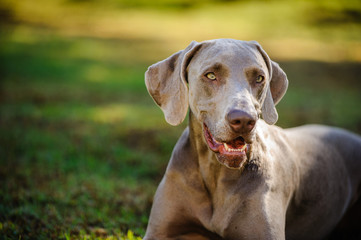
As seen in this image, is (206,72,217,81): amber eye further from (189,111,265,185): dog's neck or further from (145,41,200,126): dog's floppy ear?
(189,111,265,185): dog's neck

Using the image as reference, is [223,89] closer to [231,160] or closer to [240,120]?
[240,120]

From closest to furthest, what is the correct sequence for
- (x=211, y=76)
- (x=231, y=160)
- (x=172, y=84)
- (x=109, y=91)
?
(x=231, y=160) → (x=211, y=76) → (x=172, y=84) → (x=109, y=91)

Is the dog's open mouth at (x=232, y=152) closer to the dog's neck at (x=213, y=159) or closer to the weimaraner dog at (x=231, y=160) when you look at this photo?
the weimaraner dog at (x=231, y=160)

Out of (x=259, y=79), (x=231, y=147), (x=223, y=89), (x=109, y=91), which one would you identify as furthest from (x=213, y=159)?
(x=109, y=91)

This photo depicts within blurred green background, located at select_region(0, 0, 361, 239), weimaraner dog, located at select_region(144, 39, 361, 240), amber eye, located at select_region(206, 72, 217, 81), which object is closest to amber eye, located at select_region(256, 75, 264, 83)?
weimaraner dog, located at select_region(144, 39, 361, 240)

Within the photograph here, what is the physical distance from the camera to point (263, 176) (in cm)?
352

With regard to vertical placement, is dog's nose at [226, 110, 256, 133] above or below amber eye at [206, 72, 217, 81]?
below

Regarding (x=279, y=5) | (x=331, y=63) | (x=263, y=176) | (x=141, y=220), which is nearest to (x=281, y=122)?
(x=141, y=220)

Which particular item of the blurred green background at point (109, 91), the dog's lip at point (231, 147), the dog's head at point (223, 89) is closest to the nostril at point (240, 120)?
A: the dog's head at point (223, 89)

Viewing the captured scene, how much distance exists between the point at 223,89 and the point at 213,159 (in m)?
0.68

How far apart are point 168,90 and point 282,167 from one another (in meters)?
1.23

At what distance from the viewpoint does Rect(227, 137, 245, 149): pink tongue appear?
3.22m

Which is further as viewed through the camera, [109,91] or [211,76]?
[109,91]

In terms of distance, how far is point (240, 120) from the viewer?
9.75 ft
